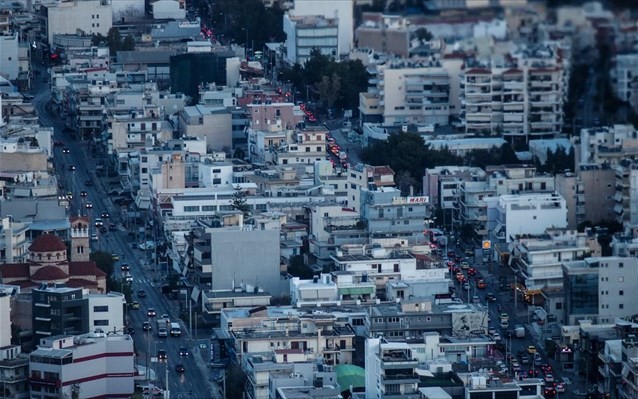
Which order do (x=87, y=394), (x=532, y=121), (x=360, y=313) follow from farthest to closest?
(x=532, y=121) < (x=360, y=313) < (x=87, y=394)

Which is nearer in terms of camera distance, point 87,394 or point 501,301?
point 87,394

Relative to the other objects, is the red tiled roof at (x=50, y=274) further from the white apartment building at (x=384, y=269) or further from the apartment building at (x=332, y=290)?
the white apartment building at (x=384, y=269)

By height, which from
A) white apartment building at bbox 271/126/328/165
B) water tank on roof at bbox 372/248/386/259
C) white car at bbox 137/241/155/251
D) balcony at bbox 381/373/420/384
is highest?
white apartment building at bbox 271/126/328/165

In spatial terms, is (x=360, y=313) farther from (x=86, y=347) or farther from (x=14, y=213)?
(x=14, y=213)

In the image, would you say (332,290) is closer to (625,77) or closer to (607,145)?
(625,77)

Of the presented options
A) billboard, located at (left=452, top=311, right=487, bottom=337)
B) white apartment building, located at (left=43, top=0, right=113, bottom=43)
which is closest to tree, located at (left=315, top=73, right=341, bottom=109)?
white apartment building, located at (left=43, top=0, right=113, bottom=43)

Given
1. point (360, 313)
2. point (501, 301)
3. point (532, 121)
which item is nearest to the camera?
point (360, 313)

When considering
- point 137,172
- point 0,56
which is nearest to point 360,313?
point 137,172

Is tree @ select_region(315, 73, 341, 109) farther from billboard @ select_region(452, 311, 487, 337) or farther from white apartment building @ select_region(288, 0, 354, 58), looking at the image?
billboard @ select_region(452, 311, 487, 337)
